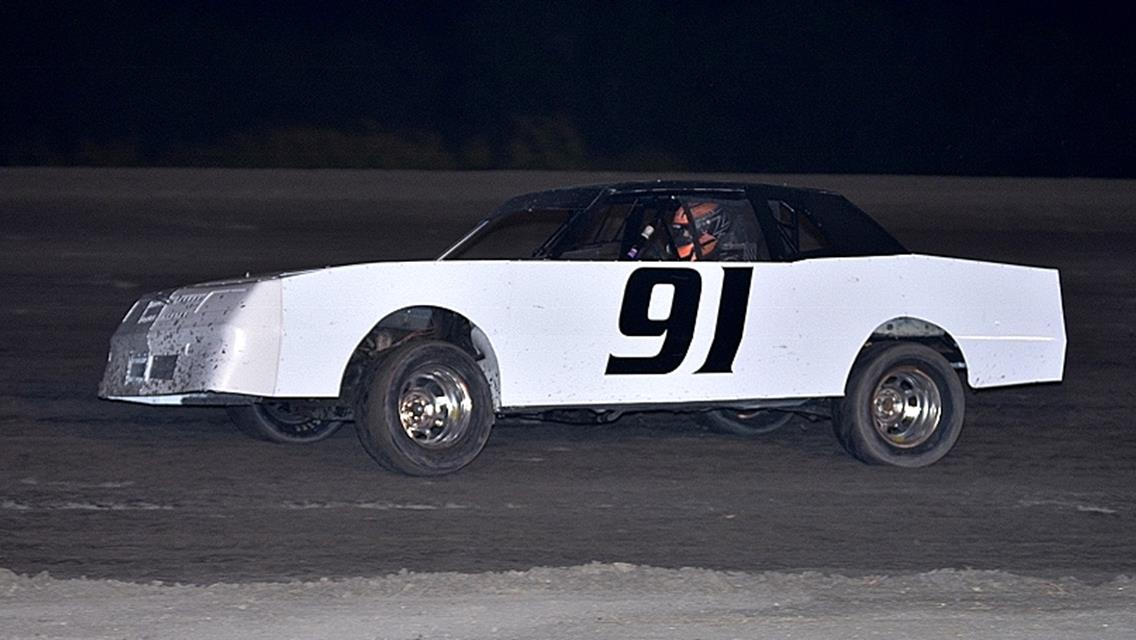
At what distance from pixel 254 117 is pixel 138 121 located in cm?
116

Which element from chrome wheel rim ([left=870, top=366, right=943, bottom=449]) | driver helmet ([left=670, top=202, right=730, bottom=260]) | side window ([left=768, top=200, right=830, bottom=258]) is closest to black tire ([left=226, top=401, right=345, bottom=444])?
driver helmet ([left=670, top=202, right=730, bottom=260])

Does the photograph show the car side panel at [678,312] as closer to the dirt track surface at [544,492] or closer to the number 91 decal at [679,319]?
the number 91 decal at [679,319]

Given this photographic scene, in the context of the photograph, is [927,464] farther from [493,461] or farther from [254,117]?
[254,117]

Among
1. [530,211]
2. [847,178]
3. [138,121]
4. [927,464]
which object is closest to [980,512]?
[927,464]

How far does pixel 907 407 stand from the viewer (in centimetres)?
991

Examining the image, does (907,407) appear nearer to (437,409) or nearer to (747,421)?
(747,421)

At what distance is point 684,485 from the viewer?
9.02 m

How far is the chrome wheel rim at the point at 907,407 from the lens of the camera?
387 inches

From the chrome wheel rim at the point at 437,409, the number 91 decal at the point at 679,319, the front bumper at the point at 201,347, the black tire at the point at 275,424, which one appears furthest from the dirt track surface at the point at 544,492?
the number 91 decal at the point at 679,319

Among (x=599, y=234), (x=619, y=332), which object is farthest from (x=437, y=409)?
(x=599, y=234)

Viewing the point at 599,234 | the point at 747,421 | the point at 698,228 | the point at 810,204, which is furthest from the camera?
the point at 747,421

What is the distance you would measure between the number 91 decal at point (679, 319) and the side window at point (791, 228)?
474 millimetres

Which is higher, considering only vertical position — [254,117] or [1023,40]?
[1023,40]

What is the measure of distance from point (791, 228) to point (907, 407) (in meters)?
1.13
